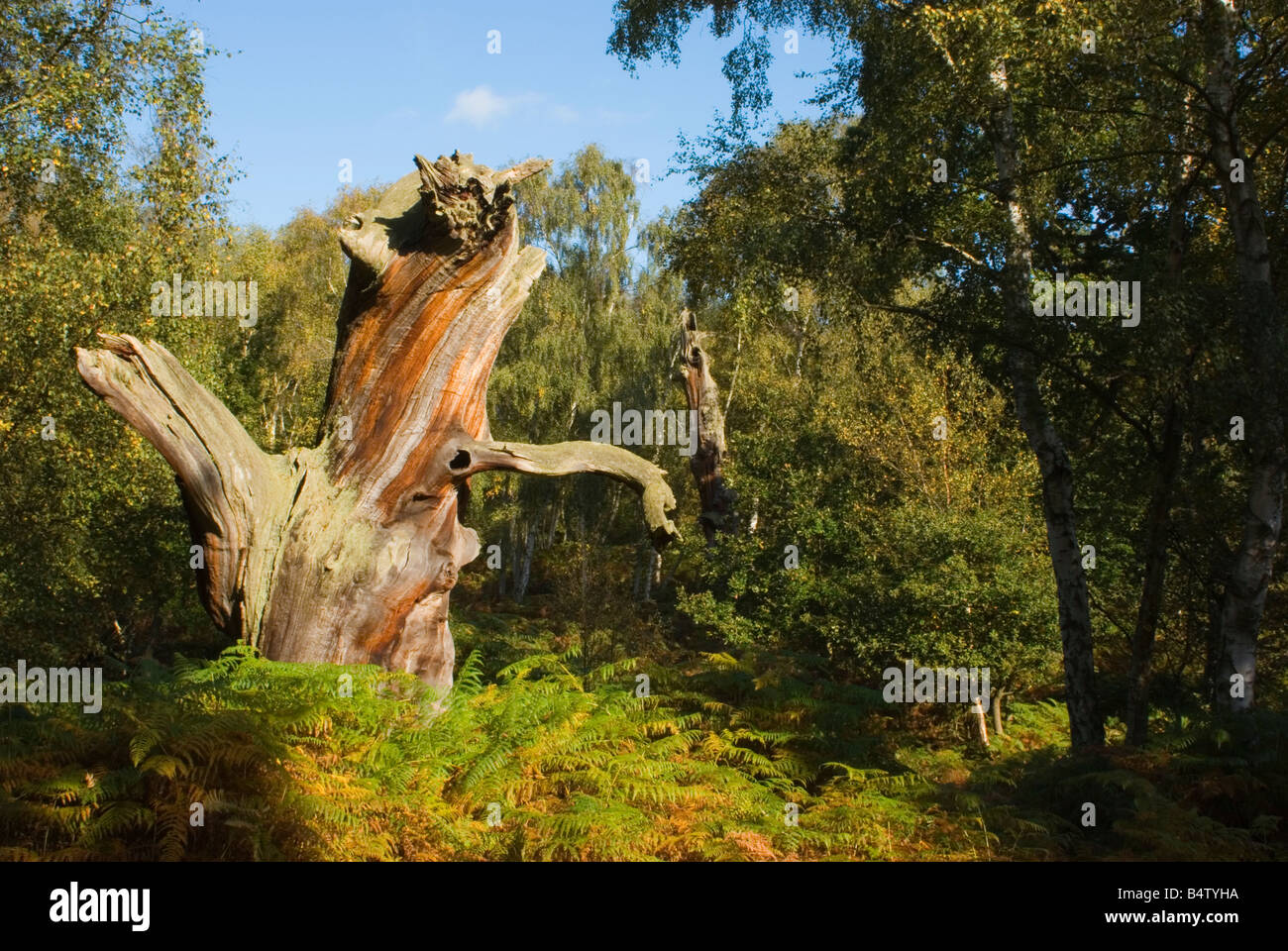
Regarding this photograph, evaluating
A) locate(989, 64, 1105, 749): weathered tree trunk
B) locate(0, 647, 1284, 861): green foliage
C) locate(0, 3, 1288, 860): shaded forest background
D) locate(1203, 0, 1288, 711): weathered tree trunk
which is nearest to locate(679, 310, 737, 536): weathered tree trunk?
locate(0, 3, 1288, 860): shaded forest background

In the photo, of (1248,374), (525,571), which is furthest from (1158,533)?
(525,571)

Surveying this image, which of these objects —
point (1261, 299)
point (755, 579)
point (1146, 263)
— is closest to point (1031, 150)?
point (1146, 263)

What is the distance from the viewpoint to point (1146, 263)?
9039 millimetres

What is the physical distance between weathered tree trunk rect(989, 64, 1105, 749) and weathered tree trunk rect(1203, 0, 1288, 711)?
4.38ft

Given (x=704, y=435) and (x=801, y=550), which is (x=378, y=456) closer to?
(x=801, y=550)

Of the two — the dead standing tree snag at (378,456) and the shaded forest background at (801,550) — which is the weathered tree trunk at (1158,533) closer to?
the shaded forest background at (801,550)

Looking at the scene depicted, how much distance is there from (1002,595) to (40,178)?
15021 millimetres

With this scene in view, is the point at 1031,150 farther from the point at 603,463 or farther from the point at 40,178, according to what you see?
the point at 40,178

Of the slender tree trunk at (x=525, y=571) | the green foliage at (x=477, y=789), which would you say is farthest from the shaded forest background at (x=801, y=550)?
the slender tree trunk at (x=525, y=571)

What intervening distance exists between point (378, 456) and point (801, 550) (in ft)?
37.0

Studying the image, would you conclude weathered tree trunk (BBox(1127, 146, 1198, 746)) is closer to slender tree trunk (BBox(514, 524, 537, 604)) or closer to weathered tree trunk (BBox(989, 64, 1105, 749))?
weathered tree trunk (BBox(989, 64, 1105, 749))

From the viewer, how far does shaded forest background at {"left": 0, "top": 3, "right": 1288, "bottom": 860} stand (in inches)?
228

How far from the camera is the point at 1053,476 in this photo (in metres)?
10.3

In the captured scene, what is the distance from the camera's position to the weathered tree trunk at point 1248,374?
27.0 feet
